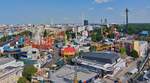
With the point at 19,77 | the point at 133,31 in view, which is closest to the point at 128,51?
the point at 19,77

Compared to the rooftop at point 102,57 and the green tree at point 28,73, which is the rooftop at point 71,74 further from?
the rooftop at point 102,57

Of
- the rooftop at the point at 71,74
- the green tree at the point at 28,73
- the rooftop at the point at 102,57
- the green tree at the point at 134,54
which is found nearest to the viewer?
the rooftop at the point at 71,74

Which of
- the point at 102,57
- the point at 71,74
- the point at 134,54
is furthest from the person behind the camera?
the point at 134,54

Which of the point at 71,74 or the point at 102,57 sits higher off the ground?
the point at 102,57

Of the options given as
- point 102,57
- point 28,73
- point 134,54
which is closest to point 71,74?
point 28,73

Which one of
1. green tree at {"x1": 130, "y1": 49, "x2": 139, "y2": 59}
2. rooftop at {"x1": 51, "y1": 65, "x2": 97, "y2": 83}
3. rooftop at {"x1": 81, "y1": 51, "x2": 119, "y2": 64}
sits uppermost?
rooftop at {"x1": 81, "y1": 51, "x2": 119, "y2": 64}

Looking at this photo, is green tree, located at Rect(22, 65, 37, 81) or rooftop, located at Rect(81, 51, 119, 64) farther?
rooftop, located at Rect(81, 51, 119, 64)

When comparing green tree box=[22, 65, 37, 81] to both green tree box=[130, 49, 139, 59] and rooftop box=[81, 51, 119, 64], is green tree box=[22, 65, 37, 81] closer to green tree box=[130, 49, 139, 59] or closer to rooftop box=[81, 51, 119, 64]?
rooftop box=[81, 51, 119, 64]

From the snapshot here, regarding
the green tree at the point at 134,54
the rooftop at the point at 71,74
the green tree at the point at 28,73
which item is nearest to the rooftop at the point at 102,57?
the rooftop at the point at 71,74

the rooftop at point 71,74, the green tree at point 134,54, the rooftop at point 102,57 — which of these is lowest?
the green tree at point 134,54

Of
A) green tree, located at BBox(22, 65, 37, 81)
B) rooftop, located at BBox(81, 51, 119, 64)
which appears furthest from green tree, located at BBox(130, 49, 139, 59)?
green tree, located at BBox(22, 65, 37, 81)

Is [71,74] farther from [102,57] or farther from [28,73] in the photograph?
[102,57]
